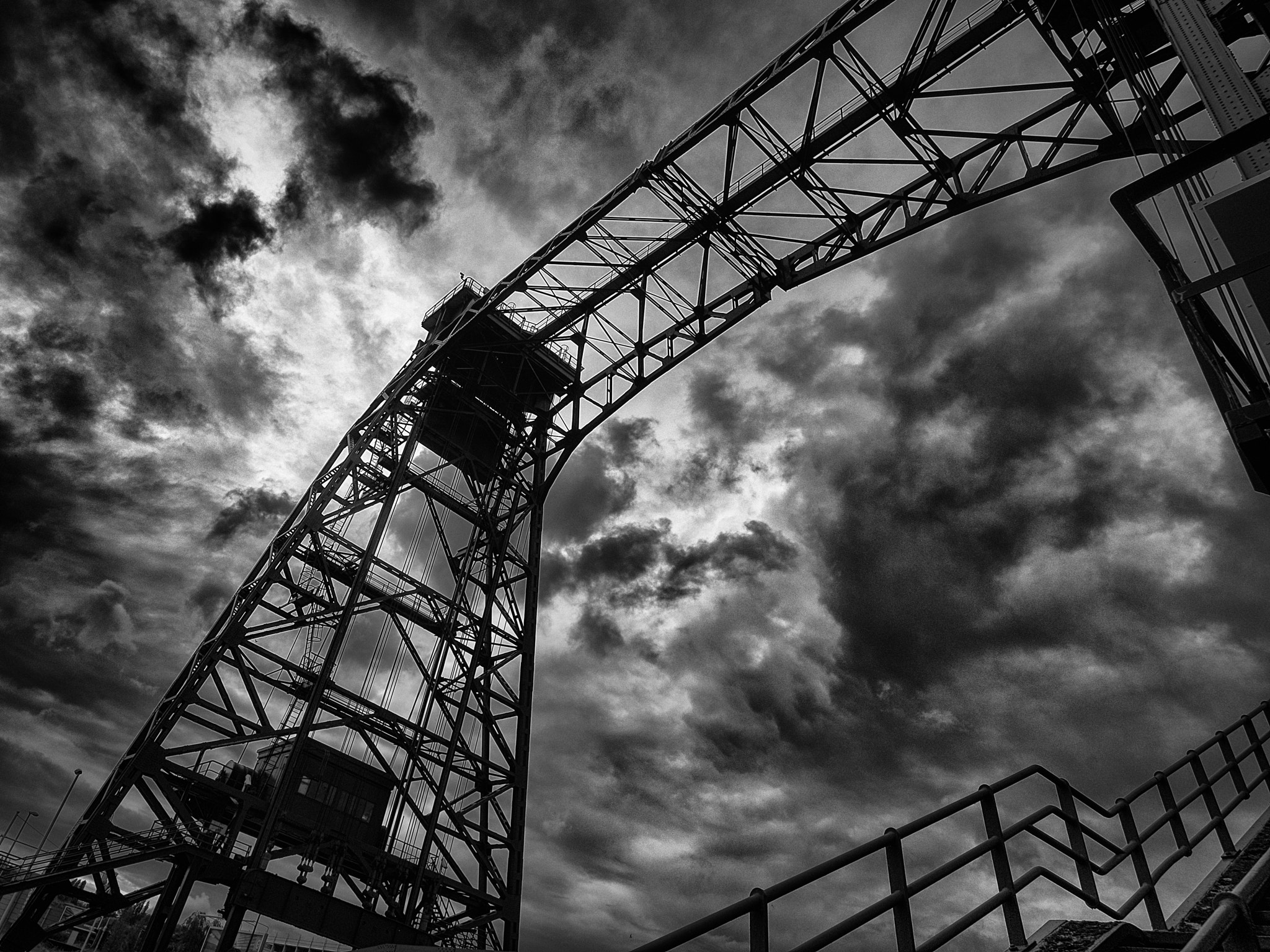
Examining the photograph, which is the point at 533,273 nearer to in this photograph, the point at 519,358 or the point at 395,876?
the point at 519,358

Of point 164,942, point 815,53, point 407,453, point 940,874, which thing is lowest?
point 940,874

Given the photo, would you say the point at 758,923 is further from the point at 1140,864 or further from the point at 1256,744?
the point at 1256,744

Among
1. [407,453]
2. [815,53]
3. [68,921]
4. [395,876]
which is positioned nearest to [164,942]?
[68,921]

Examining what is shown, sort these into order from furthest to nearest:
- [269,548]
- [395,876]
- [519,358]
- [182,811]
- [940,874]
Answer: [519,358] < [269,548] < [395,876] < [182,811] < [940,874]

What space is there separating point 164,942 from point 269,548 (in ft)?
28.1

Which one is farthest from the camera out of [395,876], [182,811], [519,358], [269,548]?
[519,358]

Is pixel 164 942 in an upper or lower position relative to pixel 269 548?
lower

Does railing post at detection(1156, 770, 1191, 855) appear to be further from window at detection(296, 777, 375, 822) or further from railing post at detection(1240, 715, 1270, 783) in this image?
window at detection(296, 777, 375, 822)

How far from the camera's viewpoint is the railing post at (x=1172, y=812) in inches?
250

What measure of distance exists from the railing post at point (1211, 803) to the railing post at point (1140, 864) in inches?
37.8

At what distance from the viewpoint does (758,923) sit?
3877 millimetres

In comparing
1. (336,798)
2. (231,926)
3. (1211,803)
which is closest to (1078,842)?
(1211,803)

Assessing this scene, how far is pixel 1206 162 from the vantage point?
5977 mm

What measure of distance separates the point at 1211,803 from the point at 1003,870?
3094 mm
